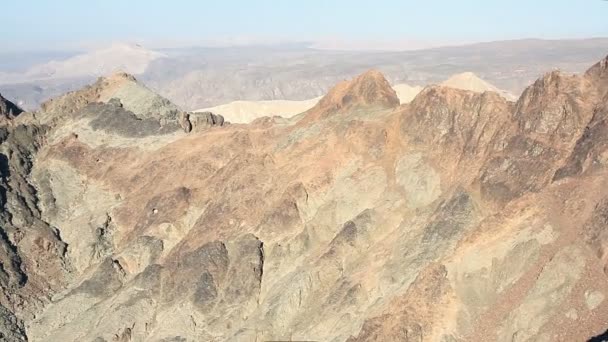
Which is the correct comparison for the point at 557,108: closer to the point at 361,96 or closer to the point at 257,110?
the point at 361,96

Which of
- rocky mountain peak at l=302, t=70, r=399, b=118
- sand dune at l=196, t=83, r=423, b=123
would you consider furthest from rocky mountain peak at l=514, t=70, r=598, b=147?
sand dune at l=196, t=83, r=423, b=123

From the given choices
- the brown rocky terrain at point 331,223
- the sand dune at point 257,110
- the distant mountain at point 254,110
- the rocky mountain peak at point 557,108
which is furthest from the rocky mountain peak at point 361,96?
the distant mountain at point 254,110

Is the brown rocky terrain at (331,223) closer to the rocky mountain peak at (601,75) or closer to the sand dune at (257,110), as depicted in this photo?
the rocky mountain peak at (601,75)

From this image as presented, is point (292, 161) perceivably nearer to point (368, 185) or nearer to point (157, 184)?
point (368, 185)

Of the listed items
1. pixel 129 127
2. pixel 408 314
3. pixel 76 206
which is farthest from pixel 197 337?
pixel 129 127

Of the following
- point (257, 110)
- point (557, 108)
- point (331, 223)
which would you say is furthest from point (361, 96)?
point (257, 110)
